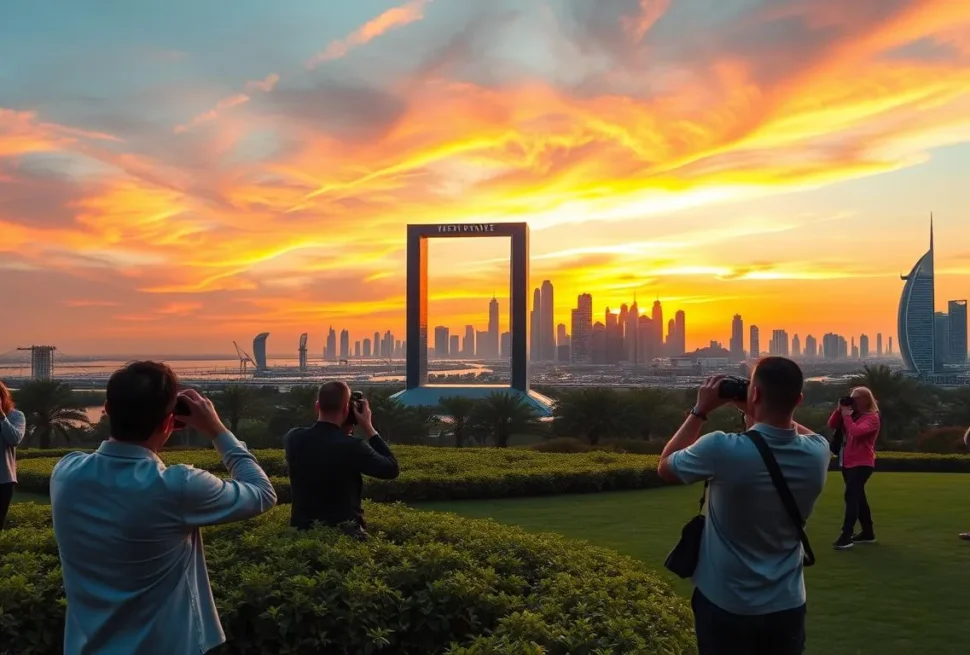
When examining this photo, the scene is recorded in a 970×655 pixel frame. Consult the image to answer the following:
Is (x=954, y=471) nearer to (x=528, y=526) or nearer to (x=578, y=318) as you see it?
(x=528, y=526)

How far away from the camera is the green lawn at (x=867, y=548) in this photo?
17.1ft

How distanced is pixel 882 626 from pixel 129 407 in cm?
545

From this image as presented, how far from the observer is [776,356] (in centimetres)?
291

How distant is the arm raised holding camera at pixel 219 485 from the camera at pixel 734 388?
1.88 m

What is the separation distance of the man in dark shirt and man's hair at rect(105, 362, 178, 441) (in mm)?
2339

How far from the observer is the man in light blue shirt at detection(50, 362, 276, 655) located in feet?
7.30

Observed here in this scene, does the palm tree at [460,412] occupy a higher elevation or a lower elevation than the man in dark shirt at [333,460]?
lower

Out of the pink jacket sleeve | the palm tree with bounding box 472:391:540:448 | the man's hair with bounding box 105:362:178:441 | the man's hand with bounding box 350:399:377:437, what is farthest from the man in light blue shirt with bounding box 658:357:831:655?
the palm tree with bounding box 472:391:540:448

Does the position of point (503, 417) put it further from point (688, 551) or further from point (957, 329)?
point (957, 329)

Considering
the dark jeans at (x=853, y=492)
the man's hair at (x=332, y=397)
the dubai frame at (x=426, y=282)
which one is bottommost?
the dark jeans at (x=853, y=492)

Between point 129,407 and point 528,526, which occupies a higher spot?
point 129,407

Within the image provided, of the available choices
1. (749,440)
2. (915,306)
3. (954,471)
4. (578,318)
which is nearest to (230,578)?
(749,440)

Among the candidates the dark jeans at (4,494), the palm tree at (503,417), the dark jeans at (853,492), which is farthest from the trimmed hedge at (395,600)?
the palm tree at (503,417)

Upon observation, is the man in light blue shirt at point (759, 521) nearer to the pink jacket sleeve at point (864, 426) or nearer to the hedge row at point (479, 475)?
the pink jacket sleeve at point (864, 426)
